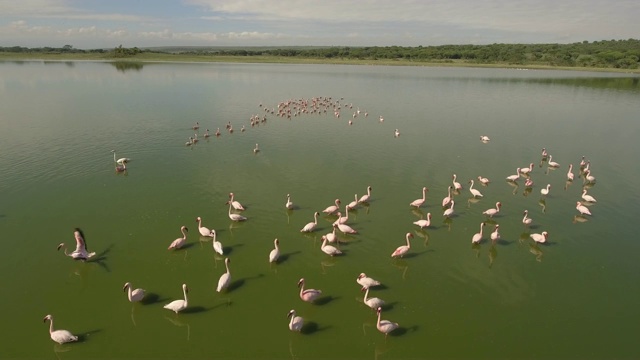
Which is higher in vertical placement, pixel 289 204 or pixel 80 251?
pixel 289 204

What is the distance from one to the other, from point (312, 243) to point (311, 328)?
488cm

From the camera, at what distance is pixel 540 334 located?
1130 cm

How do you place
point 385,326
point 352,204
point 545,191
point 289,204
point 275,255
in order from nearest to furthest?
point 385,326 → point 275,255 → point 352,204 → point 289,204 → point 545,191

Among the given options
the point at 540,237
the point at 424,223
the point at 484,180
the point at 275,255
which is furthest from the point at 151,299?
the point at 484,180

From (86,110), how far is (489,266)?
40033mm

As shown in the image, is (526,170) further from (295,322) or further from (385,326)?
(295,322)

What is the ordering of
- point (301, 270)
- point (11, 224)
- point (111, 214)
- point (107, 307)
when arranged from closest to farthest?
point (107, 307) < point (301, 270) < point (11, 224) < point (111, 214)

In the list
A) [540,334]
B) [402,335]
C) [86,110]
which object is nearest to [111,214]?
[402,335]

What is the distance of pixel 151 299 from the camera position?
12.4m

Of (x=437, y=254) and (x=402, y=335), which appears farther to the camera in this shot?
(x=437, y=254)

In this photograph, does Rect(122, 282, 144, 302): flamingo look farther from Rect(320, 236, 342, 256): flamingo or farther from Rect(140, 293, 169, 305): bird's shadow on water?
Rect(320, 236, 342, 256): flamingo

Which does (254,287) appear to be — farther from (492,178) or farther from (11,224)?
(492,178)

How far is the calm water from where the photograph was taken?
36.4ft

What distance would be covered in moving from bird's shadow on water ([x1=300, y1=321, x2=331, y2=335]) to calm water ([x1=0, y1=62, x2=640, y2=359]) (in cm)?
5
